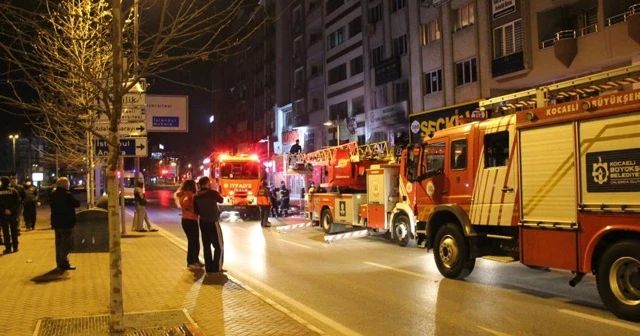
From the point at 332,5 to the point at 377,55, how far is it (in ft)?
32.5

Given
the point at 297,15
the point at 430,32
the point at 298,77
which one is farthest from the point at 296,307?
the point at 297,15

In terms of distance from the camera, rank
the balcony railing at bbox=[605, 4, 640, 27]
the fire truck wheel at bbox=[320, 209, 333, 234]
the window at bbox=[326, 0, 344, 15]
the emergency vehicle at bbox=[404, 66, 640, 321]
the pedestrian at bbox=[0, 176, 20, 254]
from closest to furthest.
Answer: the emergency vehicle at bbox=[404, 66, 640, 321] < the pedestrian at bbox=[0, 176, 20, 254] < the fire truck wheel at bbox=[320, 209, 333, 234] < the balcony railing at bbox=[605, 4, 640, 27] < the window at bbox=[326, 0, 344, 15]

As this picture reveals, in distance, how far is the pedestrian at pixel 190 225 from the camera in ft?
37.6

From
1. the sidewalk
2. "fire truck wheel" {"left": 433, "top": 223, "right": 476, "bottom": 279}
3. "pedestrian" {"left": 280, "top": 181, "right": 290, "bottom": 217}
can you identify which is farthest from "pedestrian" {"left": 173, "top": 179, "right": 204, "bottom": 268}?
"pedestrian" {"left": 280, "top": 181, "right": 290, "bottom": 217}

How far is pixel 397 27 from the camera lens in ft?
118

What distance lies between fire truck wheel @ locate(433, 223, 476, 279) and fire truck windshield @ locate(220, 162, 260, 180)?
16.6m

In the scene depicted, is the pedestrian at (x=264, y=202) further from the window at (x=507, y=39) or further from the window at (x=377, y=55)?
the window at (x=377, y=55)

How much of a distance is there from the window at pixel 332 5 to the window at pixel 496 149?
122 feet

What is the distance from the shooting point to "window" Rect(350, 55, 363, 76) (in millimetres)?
41625

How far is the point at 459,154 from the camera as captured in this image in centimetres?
1040

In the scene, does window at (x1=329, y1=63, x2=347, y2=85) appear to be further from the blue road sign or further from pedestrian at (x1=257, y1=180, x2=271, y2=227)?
the blue road sign

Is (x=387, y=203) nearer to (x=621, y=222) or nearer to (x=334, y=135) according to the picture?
(x=621, y=222)

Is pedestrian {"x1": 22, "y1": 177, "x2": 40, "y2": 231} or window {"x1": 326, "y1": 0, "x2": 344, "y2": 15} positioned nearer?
pedestrian {"x1": 22, "y1": 177, "x2": 40, "y2": 231}

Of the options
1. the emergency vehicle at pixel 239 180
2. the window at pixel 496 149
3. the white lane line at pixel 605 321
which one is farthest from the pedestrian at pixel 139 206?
the white lane line at pixel 605 321
